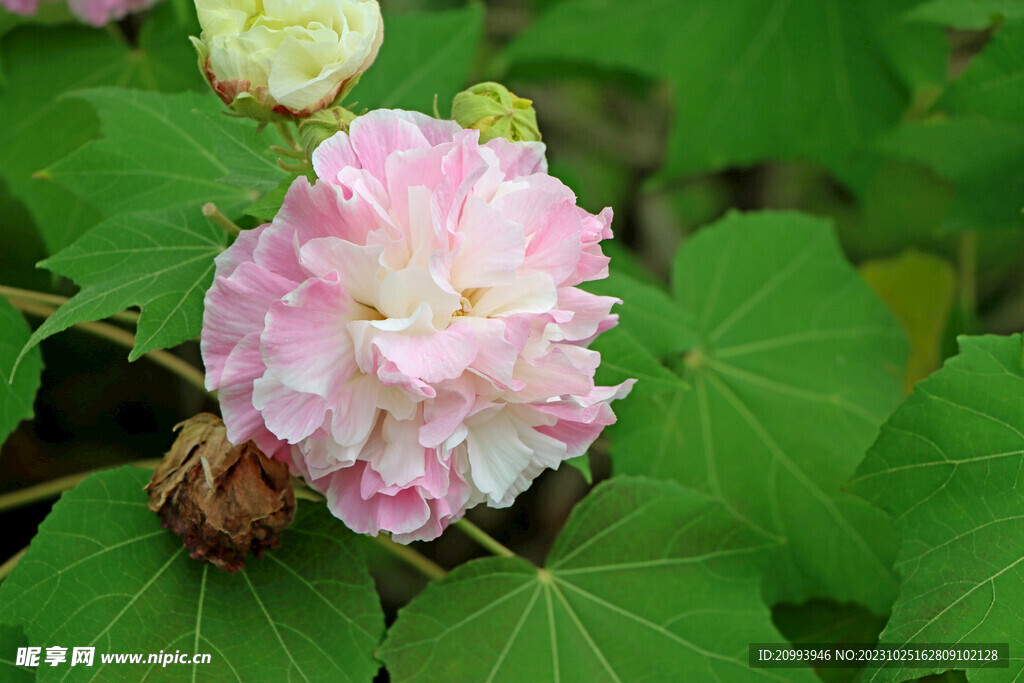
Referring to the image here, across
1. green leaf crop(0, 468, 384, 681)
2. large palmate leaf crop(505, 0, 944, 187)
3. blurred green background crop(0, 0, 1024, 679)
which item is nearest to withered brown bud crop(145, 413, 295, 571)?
green leaf crop(0, 468, 384, 681)

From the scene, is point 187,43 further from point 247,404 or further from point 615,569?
point 615,569

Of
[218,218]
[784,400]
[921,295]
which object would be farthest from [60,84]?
[921,295]

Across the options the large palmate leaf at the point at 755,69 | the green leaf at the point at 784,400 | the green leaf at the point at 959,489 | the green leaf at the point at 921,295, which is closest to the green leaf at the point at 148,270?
the green leaf at the point at 784,400

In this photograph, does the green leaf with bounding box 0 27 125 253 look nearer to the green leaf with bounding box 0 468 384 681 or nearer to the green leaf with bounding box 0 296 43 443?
the green leaf with bounding box 0 296 43 443

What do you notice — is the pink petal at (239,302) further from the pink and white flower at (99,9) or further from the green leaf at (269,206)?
the pink and white flower at (99,9)

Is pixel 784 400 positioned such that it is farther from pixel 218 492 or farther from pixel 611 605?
pixel 218 492

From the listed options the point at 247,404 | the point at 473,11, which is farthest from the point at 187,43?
the point at 247,404
